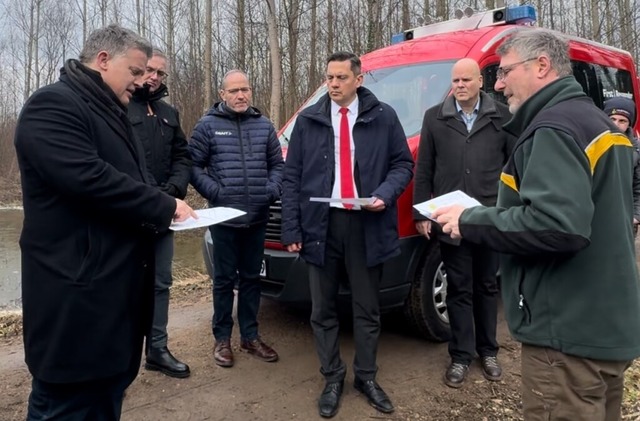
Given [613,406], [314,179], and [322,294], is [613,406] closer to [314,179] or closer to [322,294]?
[322,294]

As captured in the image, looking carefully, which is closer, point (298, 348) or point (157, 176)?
point (157, 176)

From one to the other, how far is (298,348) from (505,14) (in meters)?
3.77

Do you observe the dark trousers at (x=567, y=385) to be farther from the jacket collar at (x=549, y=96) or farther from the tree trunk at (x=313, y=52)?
the tree trunk at (x=313, y=52)

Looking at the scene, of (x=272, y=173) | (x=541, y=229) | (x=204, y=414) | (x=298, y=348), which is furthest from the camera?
(x=298, y=348)

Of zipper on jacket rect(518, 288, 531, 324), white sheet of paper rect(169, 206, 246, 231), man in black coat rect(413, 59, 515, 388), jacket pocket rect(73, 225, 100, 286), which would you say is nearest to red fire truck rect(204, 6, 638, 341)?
man in black coat rect(413, 59, 515, 388)

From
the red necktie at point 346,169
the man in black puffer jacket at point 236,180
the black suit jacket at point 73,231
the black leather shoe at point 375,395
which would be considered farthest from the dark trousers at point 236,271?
the black suit jacket at point 73,231

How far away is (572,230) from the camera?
76.7 inches

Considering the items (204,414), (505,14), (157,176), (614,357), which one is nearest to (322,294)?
(204,414)

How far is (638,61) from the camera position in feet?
84.0

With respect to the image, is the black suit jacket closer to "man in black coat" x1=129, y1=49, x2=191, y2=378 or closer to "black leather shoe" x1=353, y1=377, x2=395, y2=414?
"man in black coat" x1=129, y1=49, x2=191, y2=378

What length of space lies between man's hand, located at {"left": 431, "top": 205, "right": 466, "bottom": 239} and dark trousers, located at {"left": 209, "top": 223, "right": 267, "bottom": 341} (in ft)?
6.15

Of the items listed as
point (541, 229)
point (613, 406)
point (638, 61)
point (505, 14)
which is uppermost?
point (638, 61)

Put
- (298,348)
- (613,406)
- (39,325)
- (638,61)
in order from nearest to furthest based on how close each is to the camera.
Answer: (39,325) < (613,406) < (298,348) < (638,61)

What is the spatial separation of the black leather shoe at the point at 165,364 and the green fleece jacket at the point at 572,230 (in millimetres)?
2543
